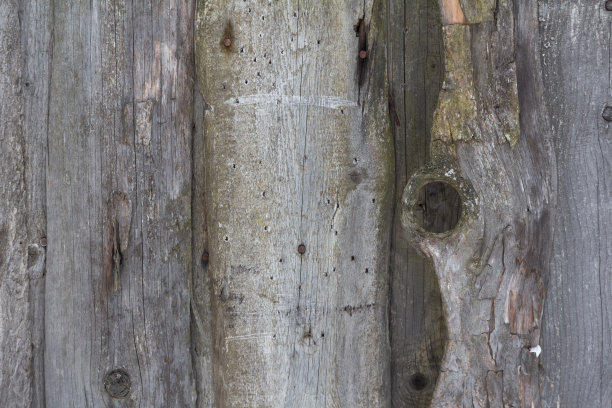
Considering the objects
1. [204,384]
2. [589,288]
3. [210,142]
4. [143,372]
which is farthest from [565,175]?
[143,372]

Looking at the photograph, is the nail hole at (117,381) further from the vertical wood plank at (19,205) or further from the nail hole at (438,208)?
the nail hole at (438,208)

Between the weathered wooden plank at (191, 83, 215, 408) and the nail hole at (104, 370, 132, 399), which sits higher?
the weathered wooden plank at (191, 83, 215, 408)

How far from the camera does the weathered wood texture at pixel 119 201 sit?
1900 mm

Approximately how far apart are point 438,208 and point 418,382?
2.25 ft

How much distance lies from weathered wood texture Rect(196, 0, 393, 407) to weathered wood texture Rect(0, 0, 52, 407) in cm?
61

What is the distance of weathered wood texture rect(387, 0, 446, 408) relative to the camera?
1.97 m

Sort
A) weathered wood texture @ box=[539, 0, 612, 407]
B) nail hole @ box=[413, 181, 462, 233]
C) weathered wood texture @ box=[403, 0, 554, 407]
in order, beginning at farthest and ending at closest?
nail hole @ box=[413, 181, 462, 233] → weathered wood texture @ box=[539, 0, 612, 407] → weathered wood texture @ box=[403, 0, 554, 407]

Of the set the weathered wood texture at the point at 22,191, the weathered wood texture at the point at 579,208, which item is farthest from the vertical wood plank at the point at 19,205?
the weathered wood texture at the point at 579,208

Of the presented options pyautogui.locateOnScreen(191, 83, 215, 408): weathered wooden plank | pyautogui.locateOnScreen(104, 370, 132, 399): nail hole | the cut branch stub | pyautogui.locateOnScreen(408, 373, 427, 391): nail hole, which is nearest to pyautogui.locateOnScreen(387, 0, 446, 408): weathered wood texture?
pyautogui.locateOnScreen(408, 373, 427, 391): nail hole

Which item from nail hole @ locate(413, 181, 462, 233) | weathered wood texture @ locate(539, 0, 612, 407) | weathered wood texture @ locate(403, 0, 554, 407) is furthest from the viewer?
nail hole @ locate(413, 181, 462, 233)

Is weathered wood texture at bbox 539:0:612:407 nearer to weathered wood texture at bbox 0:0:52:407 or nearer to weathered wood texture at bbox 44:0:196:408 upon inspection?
weathered wood texture at bbox 44:0:196:408

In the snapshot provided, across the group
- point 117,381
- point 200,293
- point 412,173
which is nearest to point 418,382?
point 412,173

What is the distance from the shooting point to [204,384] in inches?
79.0

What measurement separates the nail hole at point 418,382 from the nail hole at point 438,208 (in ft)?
1.89
